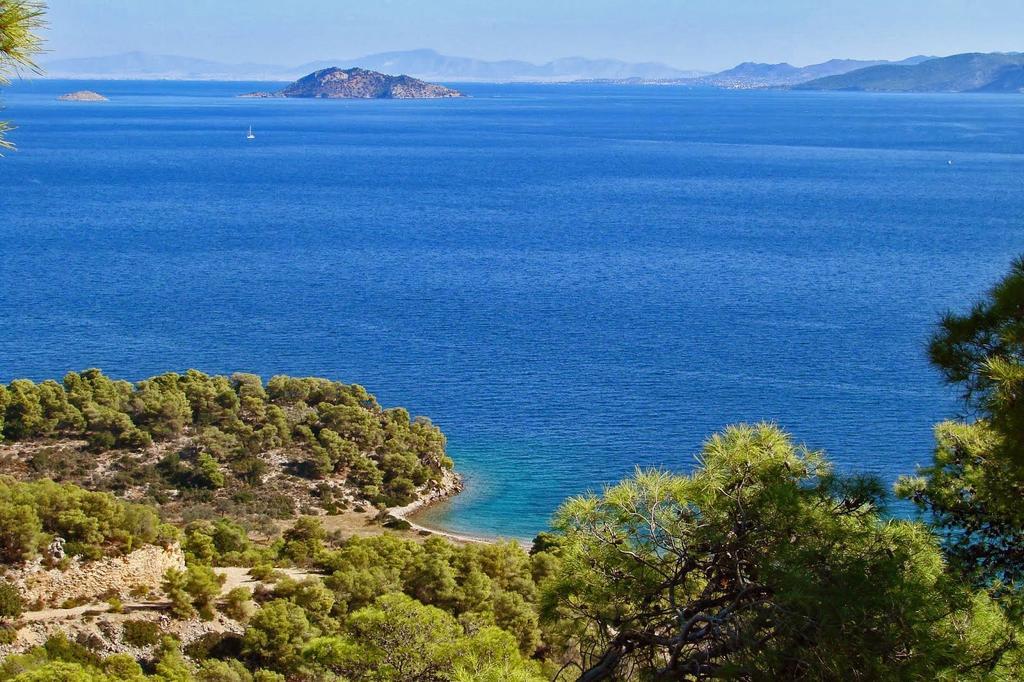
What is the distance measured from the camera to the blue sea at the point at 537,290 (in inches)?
1438

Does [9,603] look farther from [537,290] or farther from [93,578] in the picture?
[537,290]

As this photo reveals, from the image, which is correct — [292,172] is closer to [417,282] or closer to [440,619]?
[417,282]

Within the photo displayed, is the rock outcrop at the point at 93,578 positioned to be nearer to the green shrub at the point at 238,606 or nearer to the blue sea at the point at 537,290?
the green shrub at the point at 238,606

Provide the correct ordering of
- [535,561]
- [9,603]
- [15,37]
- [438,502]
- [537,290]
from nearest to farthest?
1. [15,37]
2. [9,603]
3. [535,561]
4. [438,502]
5. [537,290]

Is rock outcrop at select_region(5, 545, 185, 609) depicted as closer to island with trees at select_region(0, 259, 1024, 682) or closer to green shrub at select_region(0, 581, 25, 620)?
island with trees at select_region(0, 259, 1024, 682)

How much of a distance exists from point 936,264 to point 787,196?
98.1 ft

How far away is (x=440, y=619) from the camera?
45.9 ft

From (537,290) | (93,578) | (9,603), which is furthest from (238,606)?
(537,290)

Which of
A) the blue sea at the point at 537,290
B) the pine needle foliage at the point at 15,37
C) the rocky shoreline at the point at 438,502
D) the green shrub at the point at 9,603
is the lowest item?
the rocky shoreline at the point at 438,502

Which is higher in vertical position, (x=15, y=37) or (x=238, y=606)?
(x=15, y=37)

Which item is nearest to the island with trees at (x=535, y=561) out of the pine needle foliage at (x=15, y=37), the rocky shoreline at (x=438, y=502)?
the rocky shoreline at (x=438, y=502)

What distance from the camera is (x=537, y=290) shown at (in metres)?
56.3

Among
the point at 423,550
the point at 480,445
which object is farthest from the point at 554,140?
the point at 423,550

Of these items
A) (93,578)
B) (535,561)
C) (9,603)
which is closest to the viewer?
(9,603)
